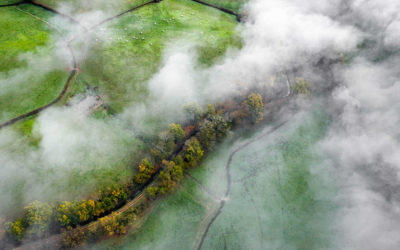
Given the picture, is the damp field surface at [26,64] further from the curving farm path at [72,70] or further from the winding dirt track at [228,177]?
the winding dirt track at [228,177]

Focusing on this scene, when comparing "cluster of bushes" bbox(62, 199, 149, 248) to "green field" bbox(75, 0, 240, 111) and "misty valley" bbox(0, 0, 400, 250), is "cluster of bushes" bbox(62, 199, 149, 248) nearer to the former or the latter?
"misty valley" bbox(0, 0, 400, 250)

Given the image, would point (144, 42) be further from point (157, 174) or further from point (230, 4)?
point (157, 174)

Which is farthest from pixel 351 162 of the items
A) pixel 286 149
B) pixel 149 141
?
pixel 149 141

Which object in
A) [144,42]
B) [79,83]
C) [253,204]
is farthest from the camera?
[144,42]

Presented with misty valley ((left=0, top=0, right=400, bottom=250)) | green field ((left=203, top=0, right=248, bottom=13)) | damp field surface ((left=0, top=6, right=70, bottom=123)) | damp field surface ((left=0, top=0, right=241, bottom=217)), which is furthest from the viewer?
green field ((left=203, top=0, right=248, bottom=13))

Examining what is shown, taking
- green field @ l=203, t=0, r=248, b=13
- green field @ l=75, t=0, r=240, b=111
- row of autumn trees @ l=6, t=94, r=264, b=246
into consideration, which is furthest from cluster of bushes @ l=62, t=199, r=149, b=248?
green field @ l=203, t=0, r=248, b=13

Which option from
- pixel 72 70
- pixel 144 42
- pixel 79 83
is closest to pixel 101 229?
pixel 79 83
